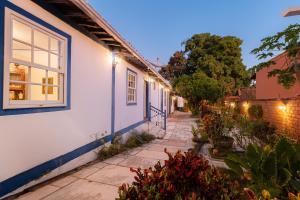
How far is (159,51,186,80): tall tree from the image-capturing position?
3108cm

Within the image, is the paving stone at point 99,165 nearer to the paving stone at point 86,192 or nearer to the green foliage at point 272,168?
the paving stone at point 86,192

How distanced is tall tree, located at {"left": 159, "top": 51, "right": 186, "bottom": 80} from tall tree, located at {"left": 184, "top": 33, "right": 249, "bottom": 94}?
121 inches

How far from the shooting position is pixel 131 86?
936 cm

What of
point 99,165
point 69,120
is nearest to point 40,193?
point 69,120

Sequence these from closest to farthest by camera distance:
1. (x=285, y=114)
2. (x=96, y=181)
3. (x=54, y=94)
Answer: (x=96, y=181) → (x=54, y=94) → (x=285, y=114)

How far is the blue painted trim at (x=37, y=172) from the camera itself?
10.3 ft

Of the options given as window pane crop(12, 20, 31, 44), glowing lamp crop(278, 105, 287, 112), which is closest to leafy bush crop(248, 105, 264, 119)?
glowing lamp crop(278, 105, 287, 112)

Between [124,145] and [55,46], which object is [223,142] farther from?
[55,46]

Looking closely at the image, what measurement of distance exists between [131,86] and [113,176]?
543cm

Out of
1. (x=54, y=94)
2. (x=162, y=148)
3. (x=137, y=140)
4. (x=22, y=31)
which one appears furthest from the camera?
(x=137, y=140)

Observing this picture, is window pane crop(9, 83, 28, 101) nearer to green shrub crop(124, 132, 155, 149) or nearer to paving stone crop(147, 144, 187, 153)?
green shrub crop(124, 132, 155, 149)

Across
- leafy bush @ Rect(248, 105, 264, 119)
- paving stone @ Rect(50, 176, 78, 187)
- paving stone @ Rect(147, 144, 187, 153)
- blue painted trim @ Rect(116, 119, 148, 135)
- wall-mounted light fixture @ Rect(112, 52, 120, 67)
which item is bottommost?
paving stone @ Rect(147, 144, 187, 153)

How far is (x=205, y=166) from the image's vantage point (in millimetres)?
2438

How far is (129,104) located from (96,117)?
293 cm
